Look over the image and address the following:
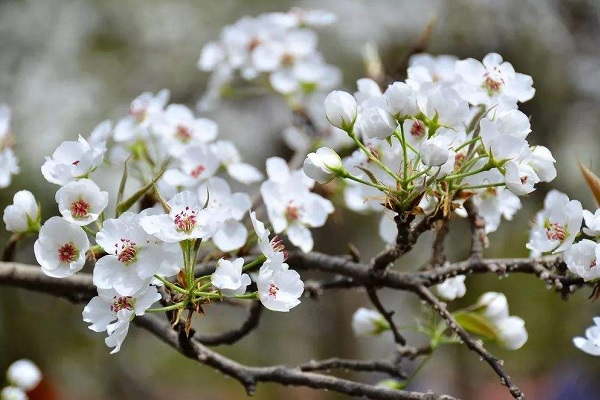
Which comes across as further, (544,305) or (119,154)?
(544,305)

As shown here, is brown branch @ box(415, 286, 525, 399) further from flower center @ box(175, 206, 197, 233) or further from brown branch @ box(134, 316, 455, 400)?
flower center @ box(175, 206, 197, 233)

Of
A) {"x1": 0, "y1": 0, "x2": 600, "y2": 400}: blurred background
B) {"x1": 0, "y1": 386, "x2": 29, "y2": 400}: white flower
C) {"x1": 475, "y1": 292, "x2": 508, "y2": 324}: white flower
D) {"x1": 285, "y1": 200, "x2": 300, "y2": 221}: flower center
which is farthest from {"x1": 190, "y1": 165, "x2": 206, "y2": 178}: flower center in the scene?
{"x1": 0, "y1": 0, "x2": 600, "y2": 400}: blurred background

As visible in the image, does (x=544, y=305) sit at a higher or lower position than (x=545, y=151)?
lower

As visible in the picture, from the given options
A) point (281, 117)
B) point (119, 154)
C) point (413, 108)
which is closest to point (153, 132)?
point (119, 154)

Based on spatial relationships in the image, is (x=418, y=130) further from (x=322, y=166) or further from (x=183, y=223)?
(x=183, y=223)

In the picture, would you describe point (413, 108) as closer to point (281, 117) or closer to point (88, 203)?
point (88, 203)

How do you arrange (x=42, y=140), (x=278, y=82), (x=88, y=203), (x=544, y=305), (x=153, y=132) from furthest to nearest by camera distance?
(x=544, y=305)
(x=42, y=140)
(x=278, y=82)
(x=153, y=132)
(x=88, y=203)

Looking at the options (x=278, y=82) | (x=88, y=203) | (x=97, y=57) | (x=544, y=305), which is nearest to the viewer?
(x=88, y=203)
